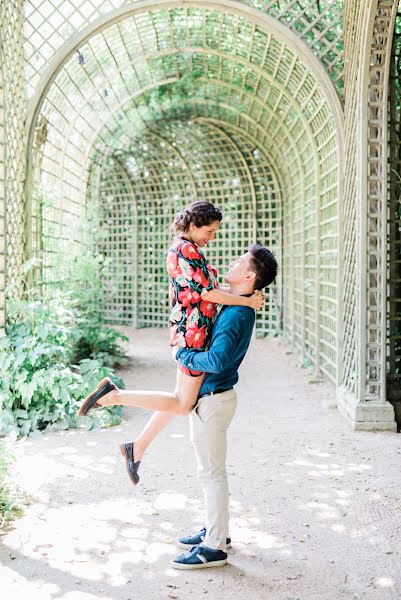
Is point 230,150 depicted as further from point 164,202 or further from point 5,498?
point 5,498

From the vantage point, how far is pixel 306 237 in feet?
25.8

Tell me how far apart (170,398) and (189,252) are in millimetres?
596

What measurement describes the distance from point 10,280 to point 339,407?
2973mm

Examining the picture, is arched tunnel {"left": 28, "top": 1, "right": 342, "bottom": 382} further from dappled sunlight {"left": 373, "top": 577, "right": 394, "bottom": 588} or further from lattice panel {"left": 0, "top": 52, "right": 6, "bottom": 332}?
dappled sunlight {"left": 373, "top": 577, "right": 394, "bottom": 588}

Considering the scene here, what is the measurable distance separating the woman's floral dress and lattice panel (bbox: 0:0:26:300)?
273cm

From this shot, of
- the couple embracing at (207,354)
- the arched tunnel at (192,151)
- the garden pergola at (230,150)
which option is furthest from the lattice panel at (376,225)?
the couple embracing at (207,354)

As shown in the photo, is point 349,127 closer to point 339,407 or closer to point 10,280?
point 339,407

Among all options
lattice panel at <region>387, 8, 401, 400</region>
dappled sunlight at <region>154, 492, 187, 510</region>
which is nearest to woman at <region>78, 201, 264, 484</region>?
dappled sunlight at <region>154, 492, 187, 510</region>

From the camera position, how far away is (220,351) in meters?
2.37

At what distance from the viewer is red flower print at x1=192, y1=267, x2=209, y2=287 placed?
8.40 ft

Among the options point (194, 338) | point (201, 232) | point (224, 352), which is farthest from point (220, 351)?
point (201, 232)

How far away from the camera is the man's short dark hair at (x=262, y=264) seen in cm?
249

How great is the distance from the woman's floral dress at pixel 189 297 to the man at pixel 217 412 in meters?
0.07

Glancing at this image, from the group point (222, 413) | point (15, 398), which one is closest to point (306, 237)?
point (15, 398)
